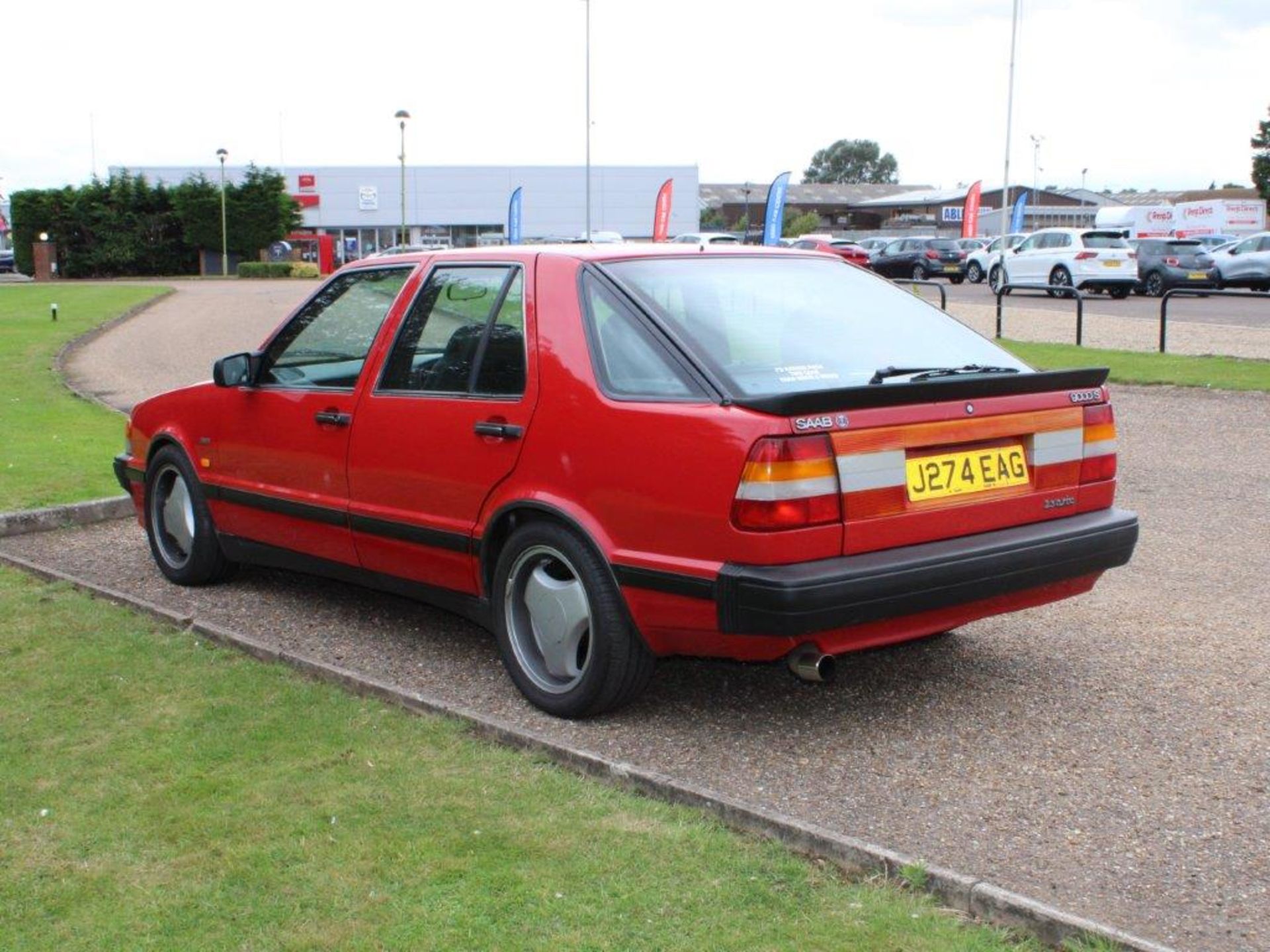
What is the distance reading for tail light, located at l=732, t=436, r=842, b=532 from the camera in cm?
406

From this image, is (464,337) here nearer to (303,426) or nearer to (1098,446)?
(303,426)

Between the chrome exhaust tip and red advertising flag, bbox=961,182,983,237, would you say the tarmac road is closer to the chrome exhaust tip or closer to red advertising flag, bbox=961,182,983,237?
the chrome exhaust tip

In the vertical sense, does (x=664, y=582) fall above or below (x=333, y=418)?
below

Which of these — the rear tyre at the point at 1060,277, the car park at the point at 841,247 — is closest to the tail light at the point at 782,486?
the rear tyre at the point at 1060,277

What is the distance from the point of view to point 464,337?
5.23 m

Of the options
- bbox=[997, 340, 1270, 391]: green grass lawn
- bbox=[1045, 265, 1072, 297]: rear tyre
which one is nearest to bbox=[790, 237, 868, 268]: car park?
bbox=[1045, 265, 1072, 297]: rear tyre

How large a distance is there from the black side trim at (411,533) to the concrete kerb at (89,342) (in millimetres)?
9734

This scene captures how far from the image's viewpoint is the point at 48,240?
206ft

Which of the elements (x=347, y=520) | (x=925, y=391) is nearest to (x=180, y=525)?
(x=347, y=520)

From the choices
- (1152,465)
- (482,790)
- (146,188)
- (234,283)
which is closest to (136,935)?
(482,790)

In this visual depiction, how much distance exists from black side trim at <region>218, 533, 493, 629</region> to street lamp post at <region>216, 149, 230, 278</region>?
190 ft

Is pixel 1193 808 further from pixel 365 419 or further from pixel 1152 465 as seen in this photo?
pixel 1152 465

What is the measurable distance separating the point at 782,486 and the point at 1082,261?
32.1 m

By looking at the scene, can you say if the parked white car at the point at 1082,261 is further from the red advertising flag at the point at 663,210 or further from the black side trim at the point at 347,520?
the black side trim at the point at 347,520
